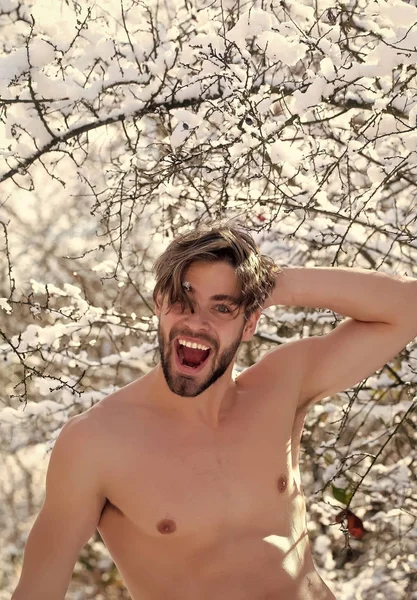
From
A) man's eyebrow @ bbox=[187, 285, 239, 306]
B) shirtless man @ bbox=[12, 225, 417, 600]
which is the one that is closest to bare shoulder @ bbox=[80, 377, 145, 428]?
shirtless man @ bbox=[12, 225, 417, 600]

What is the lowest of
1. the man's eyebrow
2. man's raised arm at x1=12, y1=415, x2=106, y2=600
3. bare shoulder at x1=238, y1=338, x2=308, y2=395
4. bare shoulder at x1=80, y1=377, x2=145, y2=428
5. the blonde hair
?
man's raised arm at x1=12, y1=415, x2=106, y2=600

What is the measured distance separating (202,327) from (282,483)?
0.37 metres

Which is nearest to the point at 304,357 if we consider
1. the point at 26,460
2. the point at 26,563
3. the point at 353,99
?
the point at 26,563

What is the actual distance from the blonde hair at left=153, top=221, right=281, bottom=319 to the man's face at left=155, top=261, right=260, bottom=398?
13 millimetres

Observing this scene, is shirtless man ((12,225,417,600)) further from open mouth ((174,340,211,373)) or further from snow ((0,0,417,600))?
snow ((0,0,417,600))

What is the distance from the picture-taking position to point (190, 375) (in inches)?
62.8

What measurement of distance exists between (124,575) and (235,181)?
2034mm

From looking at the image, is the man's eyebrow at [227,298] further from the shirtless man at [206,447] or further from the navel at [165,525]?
the navel at [165,525]

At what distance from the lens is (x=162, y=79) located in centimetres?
275

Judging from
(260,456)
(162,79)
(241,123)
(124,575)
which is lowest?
(124,575)

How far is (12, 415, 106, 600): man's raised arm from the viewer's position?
1.52 m

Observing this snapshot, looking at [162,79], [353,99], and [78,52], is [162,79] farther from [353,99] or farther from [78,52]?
[353,99]

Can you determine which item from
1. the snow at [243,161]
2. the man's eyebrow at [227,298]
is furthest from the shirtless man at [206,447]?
the snow at [243,161]

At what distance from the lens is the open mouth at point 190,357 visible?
1.59m
